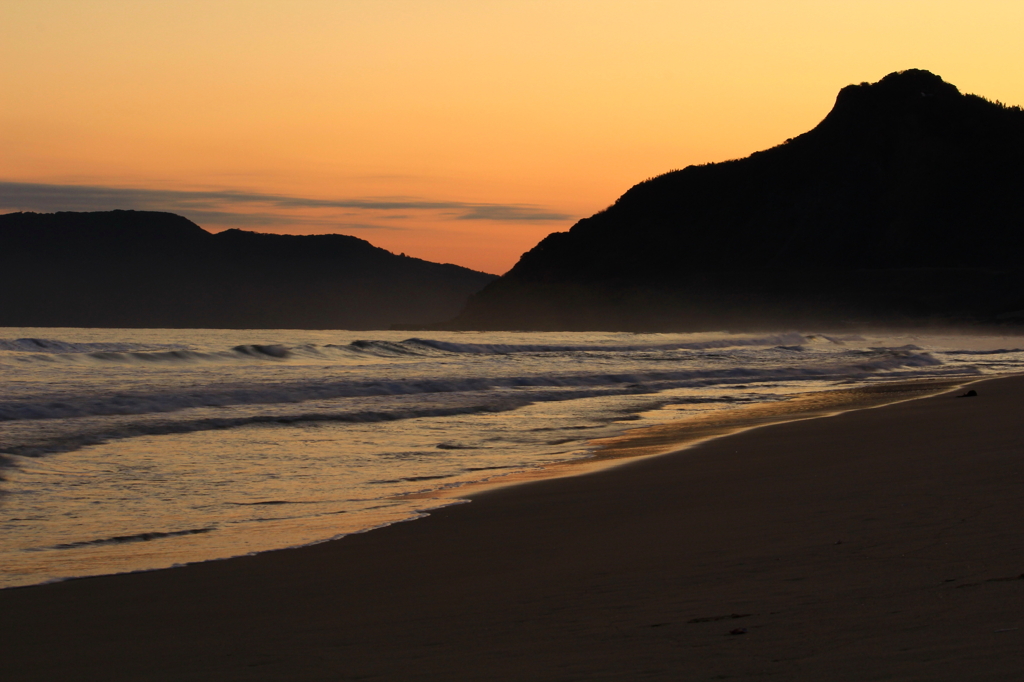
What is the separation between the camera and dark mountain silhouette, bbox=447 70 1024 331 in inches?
4584

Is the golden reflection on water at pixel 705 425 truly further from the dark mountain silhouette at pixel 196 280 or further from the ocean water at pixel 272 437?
the dark mountain silhouette at pixel 196 280

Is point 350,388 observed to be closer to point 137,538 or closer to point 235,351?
point 137,538

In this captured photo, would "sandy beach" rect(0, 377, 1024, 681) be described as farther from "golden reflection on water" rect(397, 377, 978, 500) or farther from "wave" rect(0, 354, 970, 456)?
"wave" rect(0, 354, 970, 456)

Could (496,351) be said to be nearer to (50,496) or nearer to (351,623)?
(50,496)

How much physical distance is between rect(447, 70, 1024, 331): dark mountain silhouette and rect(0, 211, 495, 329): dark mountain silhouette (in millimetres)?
29249

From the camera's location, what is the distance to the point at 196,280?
577 feet

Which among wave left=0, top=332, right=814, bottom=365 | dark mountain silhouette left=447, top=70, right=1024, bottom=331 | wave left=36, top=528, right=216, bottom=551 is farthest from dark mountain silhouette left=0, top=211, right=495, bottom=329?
wave left=36, top=528, right=216, bottom=551

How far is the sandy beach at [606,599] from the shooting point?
3.15 m

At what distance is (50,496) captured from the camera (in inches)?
289

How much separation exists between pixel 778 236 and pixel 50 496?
5455 inches

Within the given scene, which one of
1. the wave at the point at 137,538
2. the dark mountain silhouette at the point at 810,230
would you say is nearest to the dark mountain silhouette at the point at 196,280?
the dark mountain silhouette at the point at 810,230

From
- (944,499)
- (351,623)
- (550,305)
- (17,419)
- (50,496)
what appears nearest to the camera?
(351,623)

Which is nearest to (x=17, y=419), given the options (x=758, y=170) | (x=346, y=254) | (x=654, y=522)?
(x=654, y=522)

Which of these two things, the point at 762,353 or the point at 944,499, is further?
the point at 762,353
